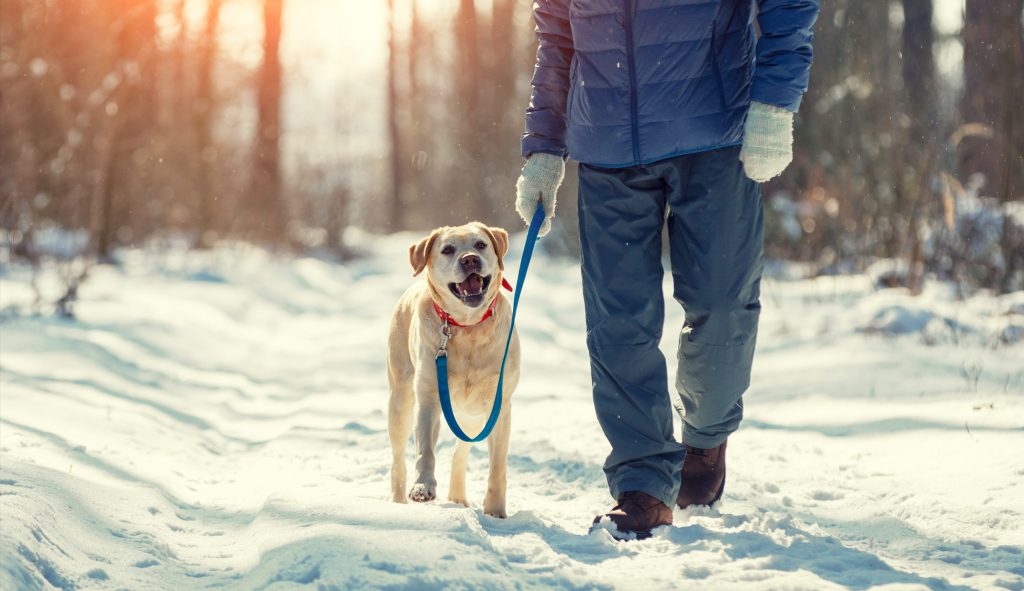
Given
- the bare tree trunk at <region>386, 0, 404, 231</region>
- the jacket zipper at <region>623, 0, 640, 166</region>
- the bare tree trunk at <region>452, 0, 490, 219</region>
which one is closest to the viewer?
the jacket zipper at <region>623, 0, 640, 166</region>

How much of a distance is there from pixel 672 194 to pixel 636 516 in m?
1.14

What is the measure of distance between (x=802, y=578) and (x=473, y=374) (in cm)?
157

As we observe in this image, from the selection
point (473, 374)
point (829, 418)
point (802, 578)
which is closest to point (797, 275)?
point (829, 418)

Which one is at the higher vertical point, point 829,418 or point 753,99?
point 753,99

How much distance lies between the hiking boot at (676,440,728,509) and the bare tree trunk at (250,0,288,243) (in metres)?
16.6

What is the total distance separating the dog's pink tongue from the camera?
3.97 meters

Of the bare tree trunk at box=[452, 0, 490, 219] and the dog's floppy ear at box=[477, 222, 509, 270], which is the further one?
the bare tree trunk at box=[452, 0, 490, 219]

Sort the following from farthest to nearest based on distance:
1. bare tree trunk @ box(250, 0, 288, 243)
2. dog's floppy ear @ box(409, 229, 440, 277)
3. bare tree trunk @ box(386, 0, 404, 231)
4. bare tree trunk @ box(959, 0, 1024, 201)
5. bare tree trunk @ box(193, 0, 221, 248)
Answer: bare tree trunk @ box(386, 0, 404, 231) → bare tree trunk @ box(250, 0, 288, 243) → bare tree trunk @ box(193, 0, 221, 248) → bare tree trunk @ box(959, 0, 1024, 201) → dog's floppy ear @ box(409, 229, 440, 277)

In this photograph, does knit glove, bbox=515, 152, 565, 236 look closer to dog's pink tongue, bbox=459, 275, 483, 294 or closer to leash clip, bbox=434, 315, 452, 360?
dog's pink tongue, bbox=459, 275, 483, 294

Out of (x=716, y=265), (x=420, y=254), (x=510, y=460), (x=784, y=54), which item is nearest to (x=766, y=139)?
(x=784, y=54)

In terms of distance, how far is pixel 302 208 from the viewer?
2028 centimetres

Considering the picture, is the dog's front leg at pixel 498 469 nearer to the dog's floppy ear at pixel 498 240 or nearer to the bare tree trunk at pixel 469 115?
the dog's floppy ear at pixel 498 240

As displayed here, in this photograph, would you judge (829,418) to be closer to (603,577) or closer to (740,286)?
(740,286)

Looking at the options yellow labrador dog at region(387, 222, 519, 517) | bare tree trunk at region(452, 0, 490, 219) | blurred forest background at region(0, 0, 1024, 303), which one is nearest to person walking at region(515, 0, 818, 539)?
yellow labrador dog at region(387, 222, 519, 517)
